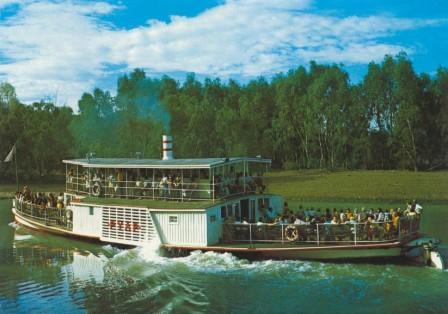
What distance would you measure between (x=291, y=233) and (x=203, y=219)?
4.41 metres

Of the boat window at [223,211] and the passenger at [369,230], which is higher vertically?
the boat window at [223,211]

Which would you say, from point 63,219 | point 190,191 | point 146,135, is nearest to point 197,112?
point 146,135

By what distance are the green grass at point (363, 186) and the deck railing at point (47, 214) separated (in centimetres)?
2819

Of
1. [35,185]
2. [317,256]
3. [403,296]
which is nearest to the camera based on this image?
[403,296]

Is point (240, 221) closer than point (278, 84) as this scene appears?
Yes

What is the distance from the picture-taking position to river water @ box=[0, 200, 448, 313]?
20.3 meters

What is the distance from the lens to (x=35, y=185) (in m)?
77.7

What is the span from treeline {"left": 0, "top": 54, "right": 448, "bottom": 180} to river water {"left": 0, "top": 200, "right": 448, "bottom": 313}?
156 ft

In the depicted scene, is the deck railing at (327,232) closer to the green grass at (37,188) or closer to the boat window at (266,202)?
the boat window at (266,202)

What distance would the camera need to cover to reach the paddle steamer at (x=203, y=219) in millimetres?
25547

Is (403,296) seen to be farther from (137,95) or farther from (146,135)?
(137,95)

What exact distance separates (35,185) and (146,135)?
56.4ft

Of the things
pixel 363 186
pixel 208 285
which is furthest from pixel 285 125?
pixel 208 285

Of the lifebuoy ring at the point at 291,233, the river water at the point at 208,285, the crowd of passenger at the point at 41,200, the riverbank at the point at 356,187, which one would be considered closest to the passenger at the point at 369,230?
the river water at the point at 208,285
